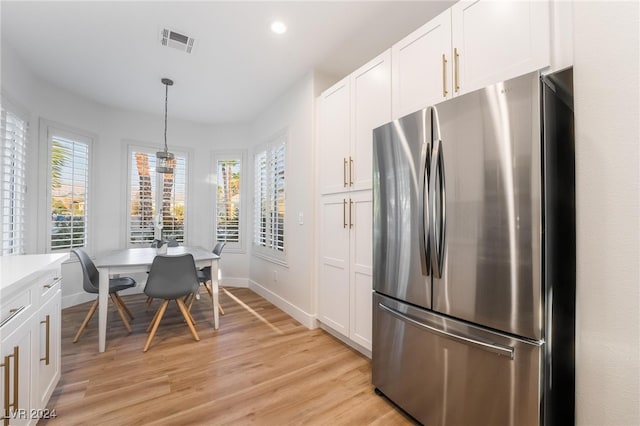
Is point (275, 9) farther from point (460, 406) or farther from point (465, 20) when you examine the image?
point (460, 406)

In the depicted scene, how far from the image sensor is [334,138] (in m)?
2.73

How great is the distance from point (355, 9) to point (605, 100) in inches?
72.3

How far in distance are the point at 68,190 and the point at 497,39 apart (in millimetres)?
4794

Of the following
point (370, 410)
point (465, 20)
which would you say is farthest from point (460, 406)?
point (465, 20)

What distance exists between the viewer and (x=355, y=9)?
85.9 inches

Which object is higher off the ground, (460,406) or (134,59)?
(134,59)

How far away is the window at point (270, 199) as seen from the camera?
375 centimetres

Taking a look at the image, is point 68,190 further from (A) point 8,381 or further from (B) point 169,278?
→ (A) point 8,381

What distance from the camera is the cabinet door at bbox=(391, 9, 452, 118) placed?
5.60ft

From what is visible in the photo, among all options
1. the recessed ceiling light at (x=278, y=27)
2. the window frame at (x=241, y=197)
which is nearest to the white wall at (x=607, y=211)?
the recessed ceiling light at (x=278, y=27)

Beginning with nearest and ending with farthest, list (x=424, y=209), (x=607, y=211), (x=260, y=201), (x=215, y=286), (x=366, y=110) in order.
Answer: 1. (x=607, y=211)
2. (x=424, y=209)
3. (x=366, y=110)
4. (x=215, y=286)
5. (x=260, y=201)

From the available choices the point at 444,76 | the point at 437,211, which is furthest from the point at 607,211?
the point at 444,76

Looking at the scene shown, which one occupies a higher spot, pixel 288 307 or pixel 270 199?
pixel 270 199

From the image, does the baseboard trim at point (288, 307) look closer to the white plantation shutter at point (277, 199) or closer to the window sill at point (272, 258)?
the window sill at point (272, 258)
